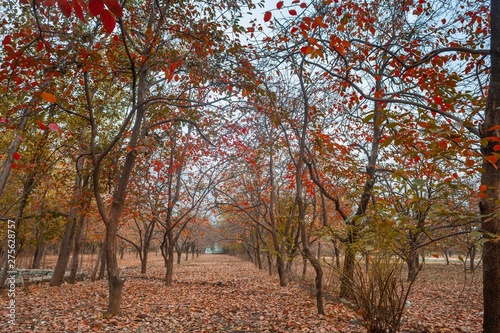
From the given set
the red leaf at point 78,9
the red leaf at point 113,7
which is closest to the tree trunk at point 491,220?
the red leaf at point 113,7

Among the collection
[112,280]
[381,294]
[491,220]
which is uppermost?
[491,220]

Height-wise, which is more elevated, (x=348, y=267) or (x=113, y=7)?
(x=113, y=7)

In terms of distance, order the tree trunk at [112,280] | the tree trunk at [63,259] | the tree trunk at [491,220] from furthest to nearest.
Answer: the tree trunk at [63,259]
the tree trunk at [112,280]
the tree trunk at [491,220]

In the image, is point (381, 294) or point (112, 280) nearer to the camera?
point (381, 294)

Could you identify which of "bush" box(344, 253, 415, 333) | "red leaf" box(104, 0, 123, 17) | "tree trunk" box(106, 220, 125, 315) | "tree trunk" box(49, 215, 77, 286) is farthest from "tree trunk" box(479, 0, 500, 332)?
"tree trunk" box(49, 215, 77, 286)

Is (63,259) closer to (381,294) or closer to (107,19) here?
(381,294)

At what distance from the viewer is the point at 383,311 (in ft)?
13.7

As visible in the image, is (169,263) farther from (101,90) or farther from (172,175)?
(101,90)

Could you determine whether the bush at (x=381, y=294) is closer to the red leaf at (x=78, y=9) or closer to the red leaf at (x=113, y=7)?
the red leaf at (x=113, y=7)

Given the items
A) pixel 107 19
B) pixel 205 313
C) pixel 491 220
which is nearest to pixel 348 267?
pixel 491 220

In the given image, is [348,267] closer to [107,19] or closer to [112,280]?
[112,280]

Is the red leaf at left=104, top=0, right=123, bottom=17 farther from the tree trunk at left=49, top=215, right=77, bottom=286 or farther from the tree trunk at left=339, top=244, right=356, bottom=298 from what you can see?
the tree trunk at left=49, top=215, right=77, bottom=286

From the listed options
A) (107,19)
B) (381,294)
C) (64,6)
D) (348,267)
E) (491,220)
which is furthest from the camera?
(348,267)

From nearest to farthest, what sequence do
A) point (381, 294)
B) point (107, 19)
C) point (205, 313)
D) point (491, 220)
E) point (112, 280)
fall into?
point (107, 19) → point (491, 220) → point (381, 294) → point (112, 280) → point (205, 313)
